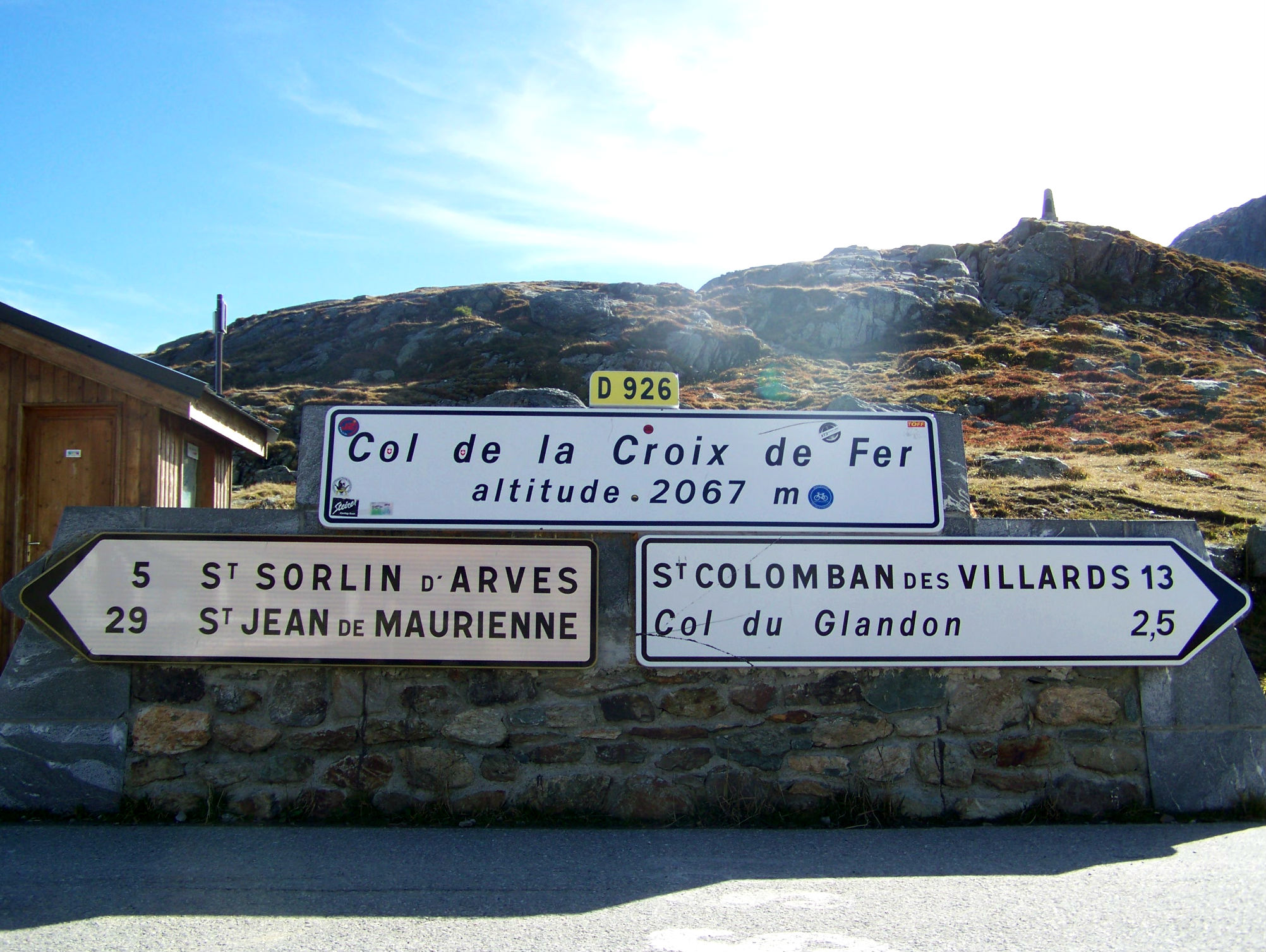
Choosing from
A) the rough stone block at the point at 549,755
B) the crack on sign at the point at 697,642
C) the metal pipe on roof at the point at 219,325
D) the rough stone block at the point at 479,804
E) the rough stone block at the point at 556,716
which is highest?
the metal pipe on roof at the point at 219,325

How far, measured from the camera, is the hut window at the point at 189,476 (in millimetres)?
7801

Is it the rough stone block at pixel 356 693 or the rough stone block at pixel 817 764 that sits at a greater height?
the rough stone block at pixel 356 693

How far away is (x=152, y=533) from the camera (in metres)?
4.02

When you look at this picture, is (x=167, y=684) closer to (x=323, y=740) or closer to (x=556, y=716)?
(x=323, y=740)

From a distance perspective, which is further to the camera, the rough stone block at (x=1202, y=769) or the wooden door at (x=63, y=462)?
the wooden door at (x=63, y=462)

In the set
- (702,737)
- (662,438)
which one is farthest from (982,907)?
(662,438)

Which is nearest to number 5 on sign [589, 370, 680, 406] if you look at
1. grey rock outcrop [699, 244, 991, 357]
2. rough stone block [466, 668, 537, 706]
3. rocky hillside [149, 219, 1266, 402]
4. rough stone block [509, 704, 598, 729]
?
rough stone block [466, 668, 537, 706]

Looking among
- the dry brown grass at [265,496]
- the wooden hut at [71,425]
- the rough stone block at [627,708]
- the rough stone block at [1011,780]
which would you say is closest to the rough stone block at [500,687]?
the rough stone block at [627,708]

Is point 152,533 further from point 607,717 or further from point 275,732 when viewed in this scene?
point 607,717

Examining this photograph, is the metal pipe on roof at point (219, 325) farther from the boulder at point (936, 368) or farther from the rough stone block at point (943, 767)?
the boulder at point (936, 368)

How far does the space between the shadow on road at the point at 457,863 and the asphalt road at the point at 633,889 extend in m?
0.01

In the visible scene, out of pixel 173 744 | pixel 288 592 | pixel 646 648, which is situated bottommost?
pixel 173 744

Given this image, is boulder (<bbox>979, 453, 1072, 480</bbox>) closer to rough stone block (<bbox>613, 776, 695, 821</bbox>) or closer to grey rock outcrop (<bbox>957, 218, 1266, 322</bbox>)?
rough stone block (<bbox>613, 776, 695, 821</bbox>)

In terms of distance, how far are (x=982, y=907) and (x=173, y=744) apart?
145 inches
